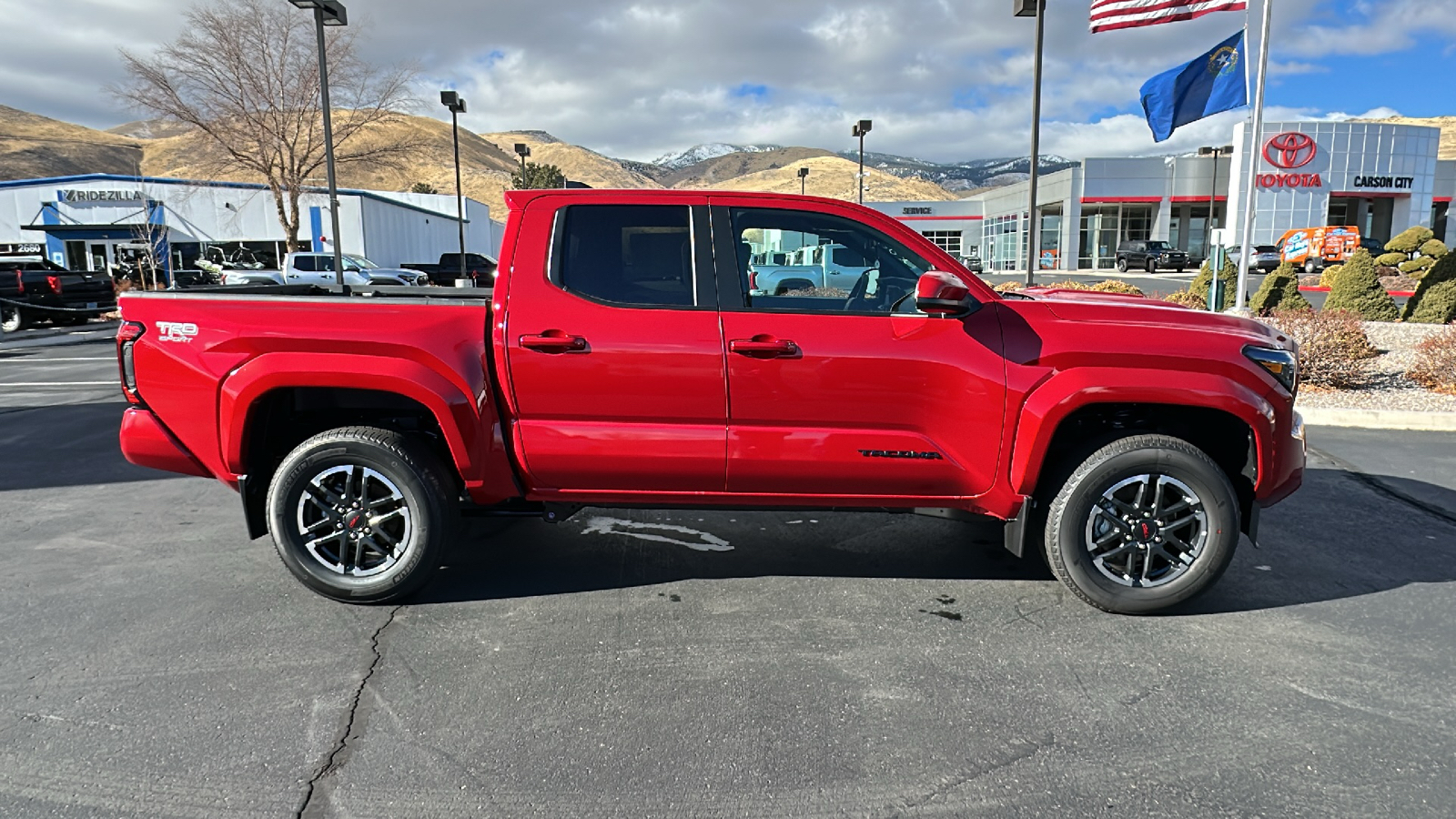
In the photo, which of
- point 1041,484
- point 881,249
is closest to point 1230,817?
point 1041,484

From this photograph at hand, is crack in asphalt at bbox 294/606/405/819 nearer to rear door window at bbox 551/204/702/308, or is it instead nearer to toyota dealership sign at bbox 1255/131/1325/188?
rear door window at bbox 551/204/702/308

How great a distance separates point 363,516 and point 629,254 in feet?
5.69

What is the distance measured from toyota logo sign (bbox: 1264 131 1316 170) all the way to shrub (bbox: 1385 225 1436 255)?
674 centimetres

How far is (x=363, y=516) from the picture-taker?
3.88m

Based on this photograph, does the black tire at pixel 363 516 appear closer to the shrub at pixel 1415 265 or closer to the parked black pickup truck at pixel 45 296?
the parked black pickup truck at pixel 45 296

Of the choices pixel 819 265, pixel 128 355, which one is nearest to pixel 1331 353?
pixel 819 265

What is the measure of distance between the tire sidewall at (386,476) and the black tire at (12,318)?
864 inches

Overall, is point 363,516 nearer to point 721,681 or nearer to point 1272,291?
point 721,681

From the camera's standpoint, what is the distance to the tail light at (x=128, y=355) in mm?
3854

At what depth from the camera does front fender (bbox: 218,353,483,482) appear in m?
3.68

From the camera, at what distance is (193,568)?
4.44 m

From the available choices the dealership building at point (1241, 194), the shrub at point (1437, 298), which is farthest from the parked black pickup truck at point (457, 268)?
the shrub at point (1437, 298)

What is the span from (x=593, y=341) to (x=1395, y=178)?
202 feet

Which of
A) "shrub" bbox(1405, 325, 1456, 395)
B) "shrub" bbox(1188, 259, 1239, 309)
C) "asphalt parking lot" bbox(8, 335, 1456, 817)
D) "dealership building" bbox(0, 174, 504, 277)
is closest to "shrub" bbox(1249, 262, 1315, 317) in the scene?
"shrub" bbox(1188, 259, 1239, 309)
